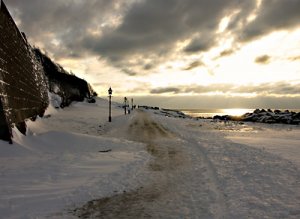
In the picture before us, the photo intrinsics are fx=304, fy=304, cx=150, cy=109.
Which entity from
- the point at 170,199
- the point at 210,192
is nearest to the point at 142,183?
the point at 170,199

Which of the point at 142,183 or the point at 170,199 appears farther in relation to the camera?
the point at 142,183

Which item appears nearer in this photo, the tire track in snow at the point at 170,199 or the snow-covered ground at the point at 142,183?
the tire track in snow at the point at 170,199

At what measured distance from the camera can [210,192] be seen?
774cm

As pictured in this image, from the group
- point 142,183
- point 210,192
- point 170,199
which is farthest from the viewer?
point 142,183

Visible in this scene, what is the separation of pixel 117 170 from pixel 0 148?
4.40 meters

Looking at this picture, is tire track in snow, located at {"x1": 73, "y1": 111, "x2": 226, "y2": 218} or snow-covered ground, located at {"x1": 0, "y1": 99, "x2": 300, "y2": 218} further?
snow-covered ground, located at {"x1": 0, "y1": 99, "x2": 300, "y2": 218}

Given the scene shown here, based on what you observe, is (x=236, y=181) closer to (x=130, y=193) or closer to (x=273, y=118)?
(x=130, y=193)

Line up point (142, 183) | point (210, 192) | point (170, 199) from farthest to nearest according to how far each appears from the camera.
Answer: point (142, 183), point (210, 192), point (170, 199)

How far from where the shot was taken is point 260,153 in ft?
45.6

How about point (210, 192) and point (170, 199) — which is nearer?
point (170, 199)

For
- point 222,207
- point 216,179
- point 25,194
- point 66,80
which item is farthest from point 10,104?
point 66,80

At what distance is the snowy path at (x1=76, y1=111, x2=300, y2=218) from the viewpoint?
6395mm

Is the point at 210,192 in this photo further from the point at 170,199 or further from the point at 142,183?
the point at 142,183

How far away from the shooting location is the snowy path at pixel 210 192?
6.39m
